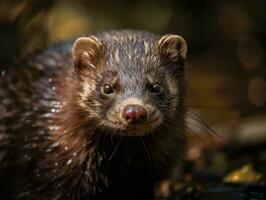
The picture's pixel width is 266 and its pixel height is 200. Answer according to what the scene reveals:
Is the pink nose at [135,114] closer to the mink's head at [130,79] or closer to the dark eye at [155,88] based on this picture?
the mink's head at [130,79]

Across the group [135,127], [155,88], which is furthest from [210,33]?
[135,127]

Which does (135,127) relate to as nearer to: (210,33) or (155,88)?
(155,88)

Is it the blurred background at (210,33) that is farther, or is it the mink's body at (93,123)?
the blurred background at (210,33)

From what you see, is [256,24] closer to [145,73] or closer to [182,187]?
[182,187]

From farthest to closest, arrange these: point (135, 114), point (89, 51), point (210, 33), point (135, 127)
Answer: point (210, 33) < point (89, 51) < point (135, 127) < point (135, 114)

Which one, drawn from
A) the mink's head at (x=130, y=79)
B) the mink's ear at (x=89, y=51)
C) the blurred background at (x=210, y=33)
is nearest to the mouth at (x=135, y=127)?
the mink's head at (x=130, y=79)

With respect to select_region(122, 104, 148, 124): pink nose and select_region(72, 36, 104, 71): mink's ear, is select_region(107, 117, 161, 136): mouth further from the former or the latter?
select_region(72, 36, 104, 71): mink's ear

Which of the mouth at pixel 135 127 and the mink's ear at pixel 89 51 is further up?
the mink's ear at pixel 89 51
